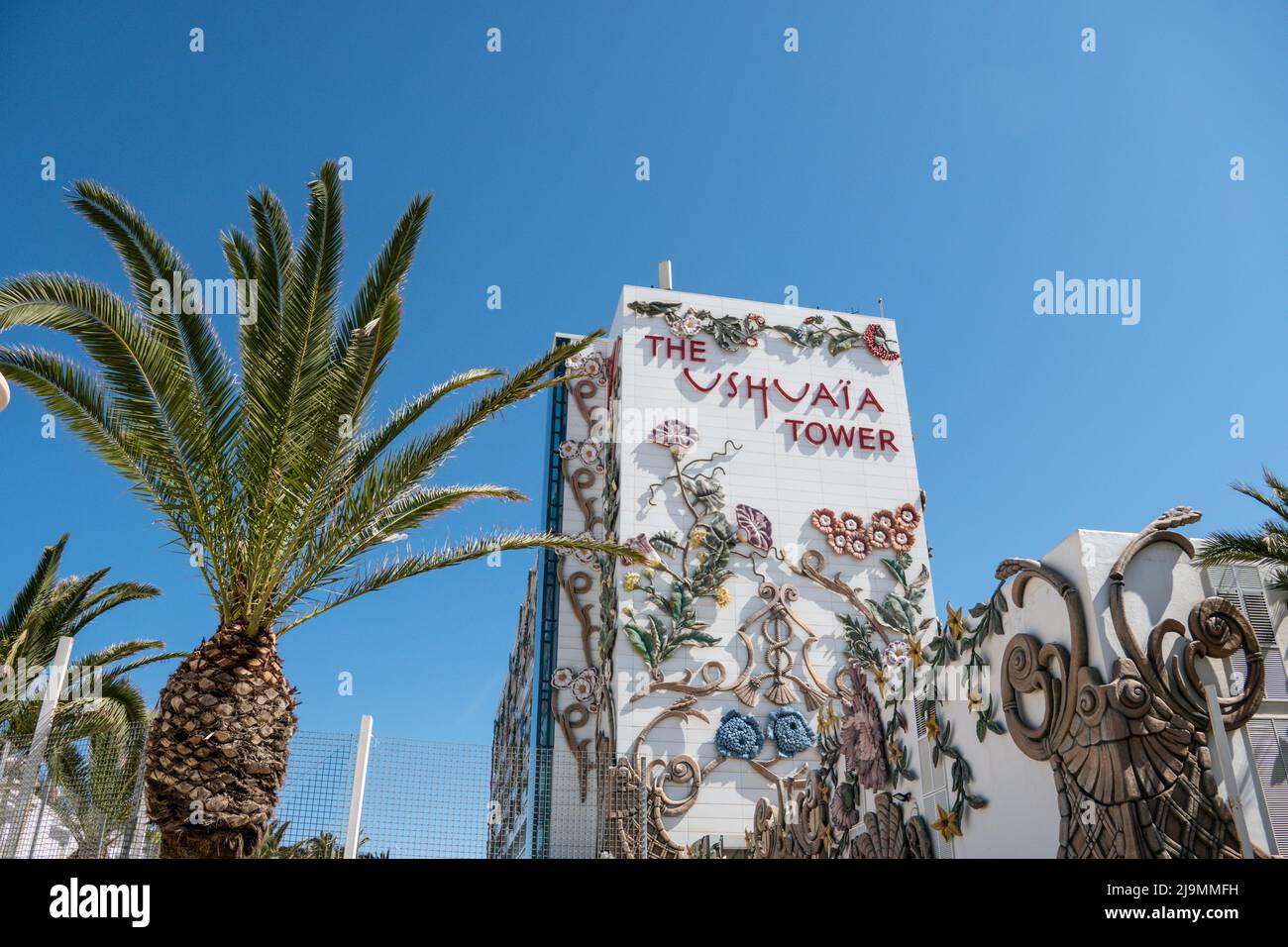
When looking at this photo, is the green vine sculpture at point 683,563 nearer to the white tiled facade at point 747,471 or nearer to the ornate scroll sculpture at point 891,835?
the white tiled facade at point 747,471

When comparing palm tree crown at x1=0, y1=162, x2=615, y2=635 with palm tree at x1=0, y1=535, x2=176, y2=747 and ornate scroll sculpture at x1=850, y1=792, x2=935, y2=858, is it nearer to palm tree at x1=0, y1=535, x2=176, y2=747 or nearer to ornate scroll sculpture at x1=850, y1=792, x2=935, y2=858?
ornate scroll sculpture at x1=850, y1=792, x2=935, y2=858

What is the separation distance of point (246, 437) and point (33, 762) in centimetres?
438

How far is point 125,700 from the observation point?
49.7 feet

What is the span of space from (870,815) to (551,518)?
10.9 m

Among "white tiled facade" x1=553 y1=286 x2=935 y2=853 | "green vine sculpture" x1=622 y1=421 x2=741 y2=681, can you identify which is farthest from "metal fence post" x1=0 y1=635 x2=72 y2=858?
"green vine sculpture" x1=622 y1=421 x2=741 y2=681

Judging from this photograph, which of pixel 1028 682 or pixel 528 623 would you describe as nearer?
pixel 1028 682

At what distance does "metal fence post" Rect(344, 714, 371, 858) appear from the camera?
27.9 feet

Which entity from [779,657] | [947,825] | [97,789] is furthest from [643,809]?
[947,825]

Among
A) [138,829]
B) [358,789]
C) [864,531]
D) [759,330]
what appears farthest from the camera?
[759,330]

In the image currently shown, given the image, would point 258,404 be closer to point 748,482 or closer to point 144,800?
point 144,800

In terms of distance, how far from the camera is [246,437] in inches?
294
